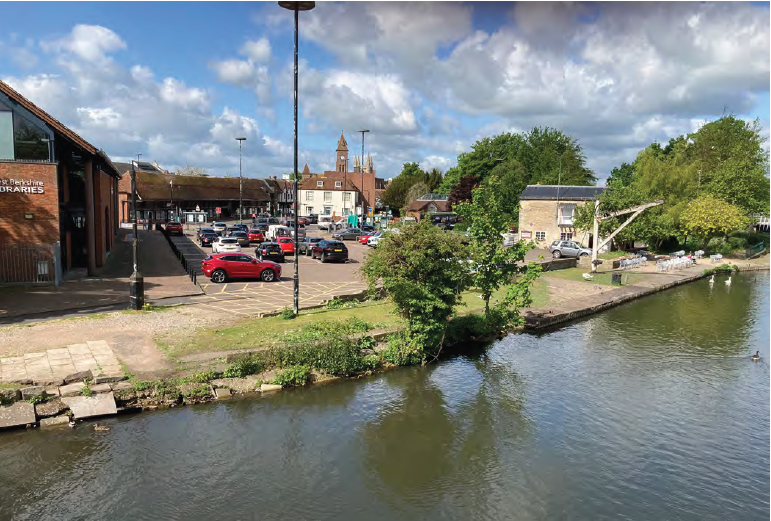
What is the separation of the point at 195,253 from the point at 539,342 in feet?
97.6

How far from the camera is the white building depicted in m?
95.3

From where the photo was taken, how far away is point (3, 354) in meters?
14.9

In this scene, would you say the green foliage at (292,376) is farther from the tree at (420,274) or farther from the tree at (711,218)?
the tree at (711,218)

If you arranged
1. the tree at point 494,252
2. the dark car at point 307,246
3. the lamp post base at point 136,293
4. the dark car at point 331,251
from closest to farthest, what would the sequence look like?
the tree at point 494,252 → the lamp post base at point 136,293 → the dark car at point 331,251 → the dark car at point 307,246

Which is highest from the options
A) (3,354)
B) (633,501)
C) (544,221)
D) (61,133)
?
(61,133)

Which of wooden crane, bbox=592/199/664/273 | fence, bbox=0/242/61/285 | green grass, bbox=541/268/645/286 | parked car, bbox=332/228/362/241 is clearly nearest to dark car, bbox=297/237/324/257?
parked car, bbox=332/228/362/241

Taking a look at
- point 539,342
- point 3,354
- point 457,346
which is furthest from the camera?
point 539,342

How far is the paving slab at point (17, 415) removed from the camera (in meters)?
11.9

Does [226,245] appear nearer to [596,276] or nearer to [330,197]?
[596,276]

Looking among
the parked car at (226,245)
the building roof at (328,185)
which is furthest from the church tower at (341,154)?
the parked car at (226,245)

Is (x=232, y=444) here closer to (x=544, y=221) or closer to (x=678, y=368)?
(x=678, y=368)

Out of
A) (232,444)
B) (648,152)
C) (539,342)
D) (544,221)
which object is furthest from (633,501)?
(648,152)

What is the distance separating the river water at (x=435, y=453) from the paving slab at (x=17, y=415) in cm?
34

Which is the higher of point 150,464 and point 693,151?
A: point 693,151
